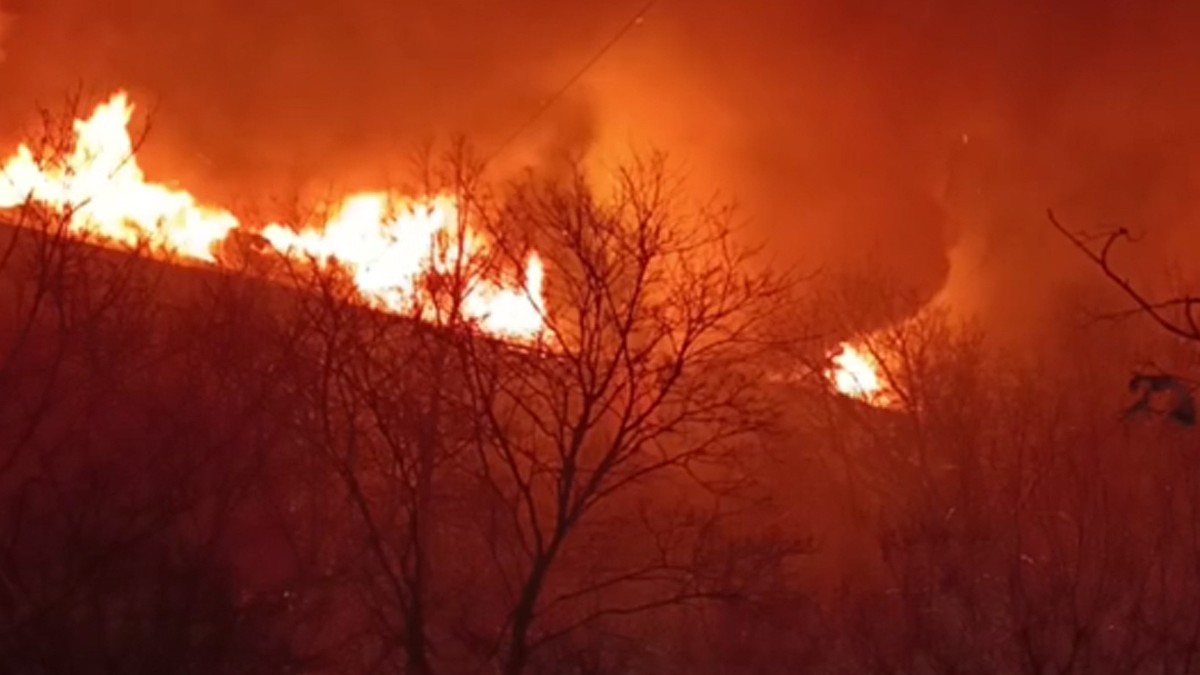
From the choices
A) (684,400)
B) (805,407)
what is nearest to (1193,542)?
(684,400)

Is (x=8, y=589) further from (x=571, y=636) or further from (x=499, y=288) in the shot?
(x=571, y=636)

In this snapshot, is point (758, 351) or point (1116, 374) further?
point (1116, 374)

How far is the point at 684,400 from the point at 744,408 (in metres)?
0.70

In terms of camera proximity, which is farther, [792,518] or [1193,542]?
[792,518]

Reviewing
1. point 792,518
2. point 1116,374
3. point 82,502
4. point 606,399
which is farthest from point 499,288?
point 1116,374

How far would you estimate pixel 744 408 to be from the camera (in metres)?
11.2

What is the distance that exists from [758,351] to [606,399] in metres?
2.03

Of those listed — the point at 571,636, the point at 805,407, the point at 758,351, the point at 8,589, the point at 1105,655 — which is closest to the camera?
the point at 8,589

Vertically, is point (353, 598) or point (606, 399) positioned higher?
point (606, 399)

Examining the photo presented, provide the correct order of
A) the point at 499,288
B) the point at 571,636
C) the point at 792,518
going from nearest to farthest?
the point at 499,288
the point at 571,636
the point at 792,518

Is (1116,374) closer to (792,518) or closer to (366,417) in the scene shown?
(792,518)

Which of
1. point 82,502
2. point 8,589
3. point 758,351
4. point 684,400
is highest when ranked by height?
point 758,351

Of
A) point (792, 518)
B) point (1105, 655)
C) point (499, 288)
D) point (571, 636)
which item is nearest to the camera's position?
point (499, 288)

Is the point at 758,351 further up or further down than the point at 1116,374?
further down
